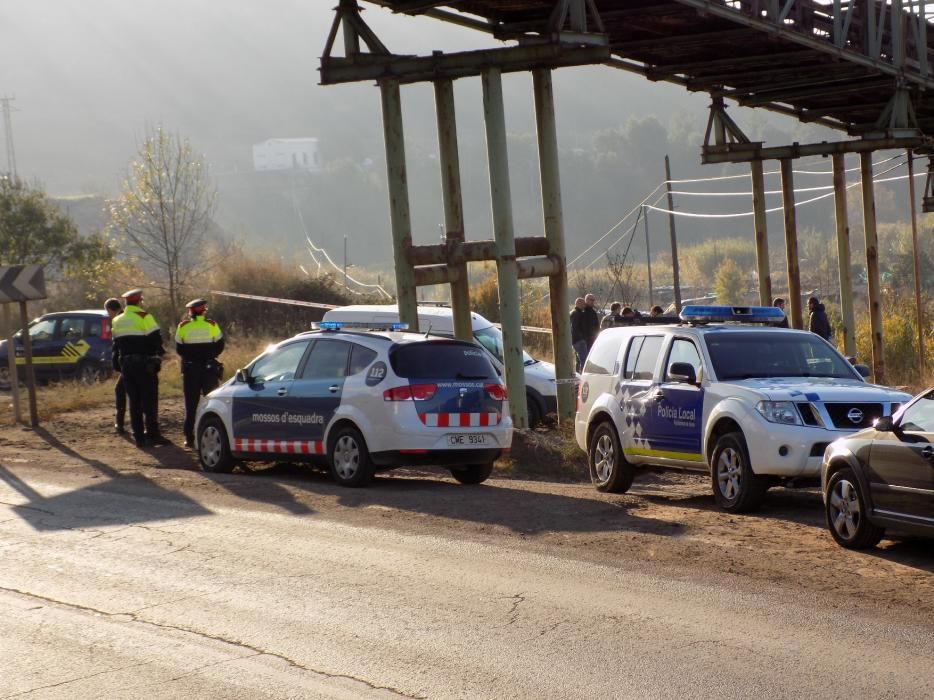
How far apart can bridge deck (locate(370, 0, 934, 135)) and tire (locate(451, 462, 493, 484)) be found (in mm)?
6036

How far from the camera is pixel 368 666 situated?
22.3 feet

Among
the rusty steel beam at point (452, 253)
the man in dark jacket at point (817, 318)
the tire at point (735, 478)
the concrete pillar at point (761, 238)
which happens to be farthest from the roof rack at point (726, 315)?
the concrete pillar at point (761, 238)

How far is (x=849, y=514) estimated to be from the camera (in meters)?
9.73

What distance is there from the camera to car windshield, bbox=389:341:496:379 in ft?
44.5

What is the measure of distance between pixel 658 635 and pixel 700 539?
303 cm

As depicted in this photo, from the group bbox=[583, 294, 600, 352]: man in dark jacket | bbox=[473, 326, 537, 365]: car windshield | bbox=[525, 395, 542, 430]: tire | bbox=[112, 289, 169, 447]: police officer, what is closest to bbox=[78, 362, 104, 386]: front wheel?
bbox=[473, 326, 537, 365]: car windshield

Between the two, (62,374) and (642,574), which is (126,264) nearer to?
(62,374)

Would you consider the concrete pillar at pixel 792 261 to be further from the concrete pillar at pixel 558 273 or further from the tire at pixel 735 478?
the tire at pixel 735 478

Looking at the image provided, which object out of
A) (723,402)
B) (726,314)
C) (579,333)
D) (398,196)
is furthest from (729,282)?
(723,402)

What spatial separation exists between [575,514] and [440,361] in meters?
2.79

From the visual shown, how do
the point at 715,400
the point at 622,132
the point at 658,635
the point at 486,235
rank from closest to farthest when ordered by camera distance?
the point at 658,635
the point at 715,400
the point at 486,235
the point at 622,132

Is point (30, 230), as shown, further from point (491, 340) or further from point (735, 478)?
point (735, 478)

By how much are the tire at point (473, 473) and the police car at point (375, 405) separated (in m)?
0.01

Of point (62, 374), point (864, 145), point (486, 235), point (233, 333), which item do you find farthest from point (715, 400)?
point (486, 235)
